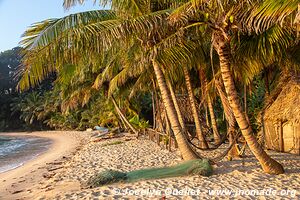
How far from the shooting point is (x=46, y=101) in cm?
3844

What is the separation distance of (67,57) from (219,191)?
164 inches

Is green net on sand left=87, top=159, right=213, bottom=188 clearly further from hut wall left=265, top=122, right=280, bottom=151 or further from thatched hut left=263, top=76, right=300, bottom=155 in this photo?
hut wall left=265, top=122, right=280, bottom=151

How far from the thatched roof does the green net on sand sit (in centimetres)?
367

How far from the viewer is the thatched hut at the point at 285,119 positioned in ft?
30.0

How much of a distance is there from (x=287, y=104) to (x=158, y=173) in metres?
4.94

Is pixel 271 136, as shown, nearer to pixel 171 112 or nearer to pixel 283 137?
pixel 283 137

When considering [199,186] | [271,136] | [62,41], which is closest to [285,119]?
[271,136]

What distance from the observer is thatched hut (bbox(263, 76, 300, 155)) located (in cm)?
913

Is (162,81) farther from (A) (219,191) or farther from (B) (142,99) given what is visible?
(B) (142,99)

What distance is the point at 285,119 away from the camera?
976 cm

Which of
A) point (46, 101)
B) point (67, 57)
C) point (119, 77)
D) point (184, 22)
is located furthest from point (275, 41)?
point (46, 101)

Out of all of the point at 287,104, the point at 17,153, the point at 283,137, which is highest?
the point at 287,104

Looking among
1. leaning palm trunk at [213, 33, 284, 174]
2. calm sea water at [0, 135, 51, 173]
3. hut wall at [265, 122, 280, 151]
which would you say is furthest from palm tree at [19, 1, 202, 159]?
calm sea water at [0, 135, 51, 173]

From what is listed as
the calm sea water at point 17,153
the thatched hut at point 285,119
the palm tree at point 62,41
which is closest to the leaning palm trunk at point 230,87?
the palm tree at point 62,41
